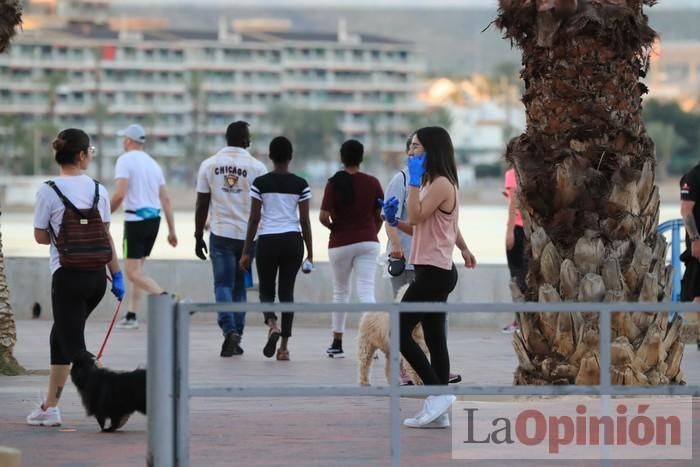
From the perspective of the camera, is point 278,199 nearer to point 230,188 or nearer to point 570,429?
point 230,188

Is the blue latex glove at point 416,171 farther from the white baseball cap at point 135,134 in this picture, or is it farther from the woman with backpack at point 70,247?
the white baseball cap at point 135,134

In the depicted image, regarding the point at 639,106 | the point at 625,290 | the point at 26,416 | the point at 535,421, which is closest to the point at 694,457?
the point at 535,421

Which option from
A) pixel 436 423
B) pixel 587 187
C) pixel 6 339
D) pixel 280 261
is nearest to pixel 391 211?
pixel 587 187

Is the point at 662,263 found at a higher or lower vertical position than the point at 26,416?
higher

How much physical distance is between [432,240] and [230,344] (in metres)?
4.05

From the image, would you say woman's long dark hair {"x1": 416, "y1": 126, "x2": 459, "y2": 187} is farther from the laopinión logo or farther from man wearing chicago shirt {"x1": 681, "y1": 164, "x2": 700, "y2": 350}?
man wearing chicago shirt {"x1": 681, "y1": 164, "x2": 700, "y2": 350}

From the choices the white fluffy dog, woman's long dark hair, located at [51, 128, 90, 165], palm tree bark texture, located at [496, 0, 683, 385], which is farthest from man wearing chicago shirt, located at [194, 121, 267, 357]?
woman's long dark hair, located at [51, 128, 90, 165]

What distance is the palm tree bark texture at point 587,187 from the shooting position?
29.5 feet

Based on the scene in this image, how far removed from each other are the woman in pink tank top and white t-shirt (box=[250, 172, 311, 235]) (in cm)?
332

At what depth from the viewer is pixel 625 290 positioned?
902 cm

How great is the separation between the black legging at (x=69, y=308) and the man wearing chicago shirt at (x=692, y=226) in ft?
17.6

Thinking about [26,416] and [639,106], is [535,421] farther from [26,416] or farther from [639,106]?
[26,416]

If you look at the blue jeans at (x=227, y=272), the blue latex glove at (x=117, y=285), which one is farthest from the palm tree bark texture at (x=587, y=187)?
the blue jeans at (x=227, y=272)

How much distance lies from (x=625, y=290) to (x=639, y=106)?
47.5 inches
